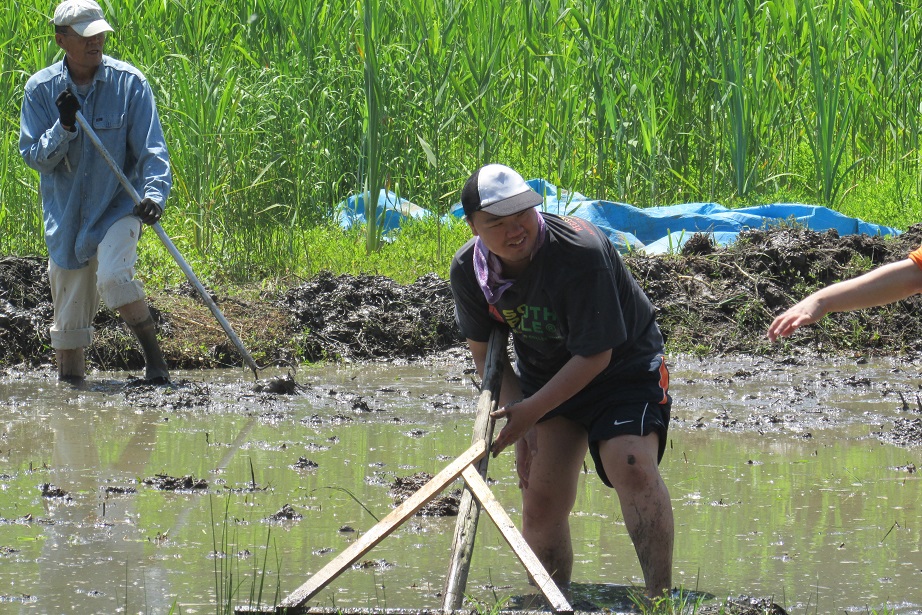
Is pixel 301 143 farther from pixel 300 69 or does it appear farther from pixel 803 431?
pixel 803 431

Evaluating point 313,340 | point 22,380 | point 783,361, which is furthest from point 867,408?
point 22,380

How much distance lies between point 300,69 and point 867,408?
18.2 ft

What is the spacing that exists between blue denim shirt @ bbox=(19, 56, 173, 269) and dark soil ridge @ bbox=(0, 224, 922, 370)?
1076mm

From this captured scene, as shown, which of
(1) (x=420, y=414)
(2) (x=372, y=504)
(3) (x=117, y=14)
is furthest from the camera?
(3) (x=117, y=14)

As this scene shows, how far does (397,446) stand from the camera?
5.35 metres

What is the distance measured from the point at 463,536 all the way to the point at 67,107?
379cm

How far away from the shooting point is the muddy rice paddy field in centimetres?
372

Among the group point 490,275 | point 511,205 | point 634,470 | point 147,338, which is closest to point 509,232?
point 511,205

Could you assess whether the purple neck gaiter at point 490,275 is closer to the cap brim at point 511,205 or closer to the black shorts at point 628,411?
the cap brim at point 511,205

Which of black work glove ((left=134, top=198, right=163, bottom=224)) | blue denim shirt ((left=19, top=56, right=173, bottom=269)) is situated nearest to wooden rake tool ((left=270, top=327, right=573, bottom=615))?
black work glove ((left=134, top=198, right=163, bottom=224))

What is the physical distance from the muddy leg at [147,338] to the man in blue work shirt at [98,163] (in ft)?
0.04

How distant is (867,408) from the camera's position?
600cm

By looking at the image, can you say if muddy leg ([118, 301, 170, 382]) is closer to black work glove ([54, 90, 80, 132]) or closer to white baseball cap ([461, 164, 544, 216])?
black work glove ([54, 90, 80, 132])

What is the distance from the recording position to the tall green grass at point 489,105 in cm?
890
